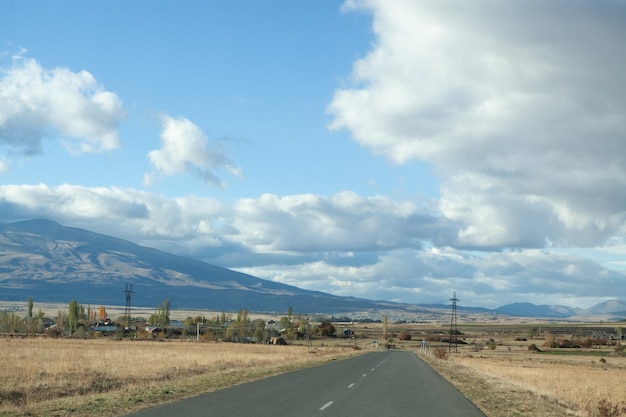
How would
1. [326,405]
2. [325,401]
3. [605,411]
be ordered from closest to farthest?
1. [326,405]
2. [325,401]
3. [605,411]

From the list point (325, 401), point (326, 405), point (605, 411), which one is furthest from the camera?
point (605, 411)

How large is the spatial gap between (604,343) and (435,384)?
451ft

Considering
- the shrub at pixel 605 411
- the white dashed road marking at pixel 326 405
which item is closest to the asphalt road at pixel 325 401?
the white dashed road marking at pixel 326 405

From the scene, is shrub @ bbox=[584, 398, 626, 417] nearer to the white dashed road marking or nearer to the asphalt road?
the asphalt road

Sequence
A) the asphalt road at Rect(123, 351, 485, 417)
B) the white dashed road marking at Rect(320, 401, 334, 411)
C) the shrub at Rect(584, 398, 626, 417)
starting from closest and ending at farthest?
the asphalt road at Rect(123, 351, 485, 417) → the white dashed road marking at Rect(320, 401, 334, 411) → the shrub at Rect(584, 398, 626, 417)

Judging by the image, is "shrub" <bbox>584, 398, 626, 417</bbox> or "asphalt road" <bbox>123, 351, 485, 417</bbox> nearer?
"asphalt road" <bbox>123, 351, 485, 417</bbox>

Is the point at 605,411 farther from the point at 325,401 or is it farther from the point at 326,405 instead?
the point at 326,405

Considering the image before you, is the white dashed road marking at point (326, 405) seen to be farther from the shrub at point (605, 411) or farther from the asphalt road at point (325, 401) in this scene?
the shrub at point (605, 411)

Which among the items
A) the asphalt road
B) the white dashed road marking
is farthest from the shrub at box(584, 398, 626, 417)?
the white dashed road marking

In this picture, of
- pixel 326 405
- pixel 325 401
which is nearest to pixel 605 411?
pixel 325 401

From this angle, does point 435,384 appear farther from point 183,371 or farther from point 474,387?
point 183,371

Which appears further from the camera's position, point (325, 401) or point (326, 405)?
point (325, 401)

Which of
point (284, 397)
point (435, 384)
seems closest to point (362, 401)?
point (284, 397)

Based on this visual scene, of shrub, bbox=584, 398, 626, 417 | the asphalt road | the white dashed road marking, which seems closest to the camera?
the asphalt road
